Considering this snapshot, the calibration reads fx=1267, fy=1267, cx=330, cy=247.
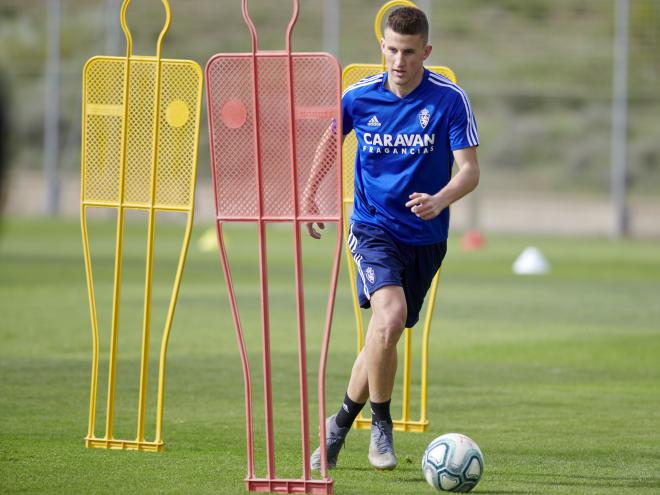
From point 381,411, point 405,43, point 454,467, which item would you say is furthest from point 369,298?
point 405,43

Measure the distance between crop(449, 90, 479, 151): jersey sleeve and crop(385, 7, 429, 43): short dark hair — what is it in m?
0.36

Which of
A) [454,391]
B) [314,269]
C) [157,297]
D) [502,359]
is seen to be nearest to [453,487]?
[454,391]

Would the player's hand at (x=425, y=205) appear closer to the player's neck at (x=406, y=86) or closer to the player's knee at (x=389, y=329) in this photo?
the player's knee at (x=389, y=329)

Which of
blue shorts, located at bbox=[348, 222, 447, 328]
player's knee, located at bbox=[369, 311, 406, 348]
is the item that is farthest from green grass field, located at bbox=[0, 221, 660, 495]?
blue shorts, located at bbox=[348, 222, 447, 328]

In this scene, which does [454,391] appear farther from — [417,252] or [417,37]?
[417,37]

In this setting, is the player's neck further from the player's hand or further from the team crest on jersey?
the player's hand

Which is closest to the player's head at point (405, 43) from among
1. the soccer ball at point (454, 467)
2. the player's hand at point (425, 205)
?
the player's hand at point (425, 205)

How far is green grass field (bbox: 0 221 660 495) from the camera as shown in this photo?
6.20 m

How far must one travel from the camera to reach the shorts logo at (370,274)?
6.18 metres

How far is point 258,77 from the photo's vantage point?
5426 mm

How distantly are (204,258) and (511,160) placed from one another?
2331 cm

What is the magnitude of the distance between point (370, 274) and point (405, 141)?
67 centimetres

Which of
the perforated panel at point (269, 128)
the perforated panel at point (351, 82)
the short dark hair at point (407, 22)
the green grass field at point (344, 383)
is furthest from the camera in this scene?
the perforated panel at point (351, 82)

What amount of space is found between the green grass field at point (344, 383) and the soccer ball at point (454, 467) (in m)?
0.12
